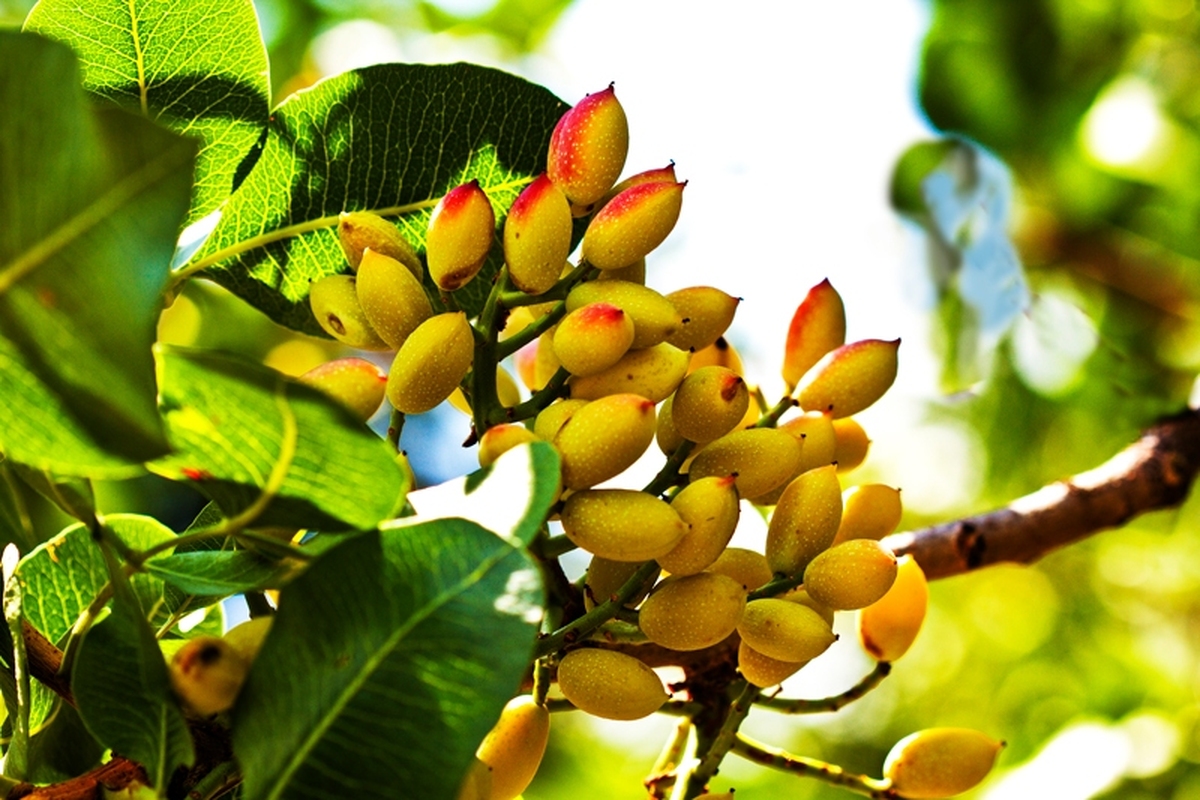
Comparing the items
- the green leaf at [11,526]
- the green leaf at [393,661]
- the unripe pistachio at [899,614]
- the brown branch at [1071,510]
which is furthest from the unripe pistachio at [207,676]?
the brown branch at [1071,510]

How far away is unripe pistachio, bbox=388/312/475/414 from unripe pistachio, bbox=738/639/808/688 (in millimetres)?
235

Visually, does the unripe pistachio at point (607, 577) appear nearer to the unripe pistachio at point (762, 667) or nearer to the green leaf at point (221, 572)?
the unripe pistachio at point (762, 667)

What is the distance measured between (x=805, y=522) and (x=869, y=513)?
11cm

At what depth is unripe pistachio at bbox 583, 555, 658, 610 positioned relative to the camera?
2.29ft

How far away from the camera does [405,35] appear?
8.15ft

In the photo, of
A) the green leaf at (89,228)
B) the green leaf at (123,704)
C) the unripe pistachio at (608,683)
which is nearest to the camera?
the green leaf at (89,228)

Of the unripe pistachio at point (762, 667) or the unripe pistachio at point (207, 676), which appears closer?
the unripe pistachio at point (207, 676)

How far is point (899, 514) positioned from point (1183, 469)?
0.71 metres

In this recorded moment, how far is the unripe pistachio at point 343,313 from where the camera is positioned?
76cm

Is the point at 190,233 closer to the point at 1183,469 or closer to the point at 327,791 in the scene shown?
the point at 327,791

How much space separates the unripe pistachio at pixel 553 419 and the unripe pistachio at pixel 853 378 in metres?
0.21

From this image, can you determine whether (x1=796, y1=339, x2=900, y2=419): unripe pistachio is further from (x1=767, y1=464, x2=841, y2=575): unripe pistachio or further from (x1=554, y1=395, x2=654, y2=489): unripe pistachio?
(x1=554, y1=395, x2=654, y2=489): unripe pistachio

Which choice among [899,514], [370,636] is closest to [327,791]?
[370,636]

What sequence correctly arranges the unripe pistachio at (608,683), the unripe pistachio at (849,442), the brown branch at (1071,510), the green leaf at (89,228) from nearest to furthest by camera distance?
the green leaf at (89,228) < the unripe pistachio at (608,683) < the unripe pistachio at (849,442) < the brown branch at (1071,510)
